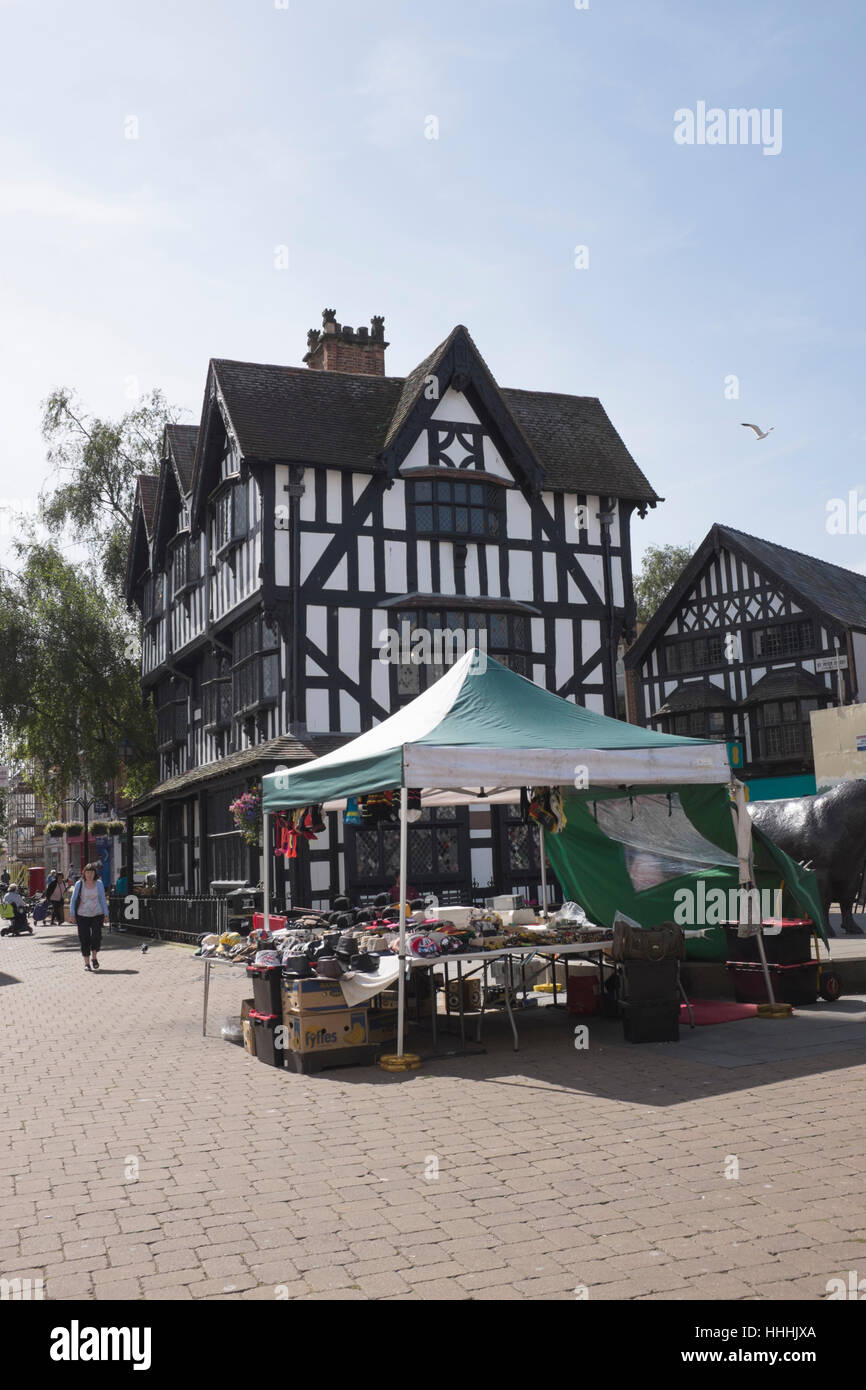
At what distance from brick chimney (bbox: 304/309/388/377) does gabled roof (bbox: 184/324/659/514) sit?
1.90 metres

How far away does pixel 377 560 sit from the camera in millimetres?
24156

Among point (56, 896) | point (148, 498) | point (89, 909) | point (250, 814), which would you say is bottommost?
point (56, 896)

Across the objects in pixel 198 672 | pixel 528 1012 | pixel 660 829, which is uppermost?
pixel 198 672

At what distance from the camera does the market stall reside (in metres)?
9.62

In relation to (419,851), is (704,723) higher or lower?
higher

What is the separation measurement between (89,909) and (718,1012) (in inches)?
428

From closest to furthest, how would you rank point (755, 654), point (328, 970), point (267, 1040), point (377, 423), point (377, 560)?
1. point (328, 970)
2. point (267, 1040)
3. point (377, 560)
4. point (377, 423)
5. point (755, 654)

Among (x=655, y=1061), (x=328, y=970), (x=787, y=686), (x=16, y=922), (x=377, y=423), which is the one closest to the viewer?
(x=655, y=1061)

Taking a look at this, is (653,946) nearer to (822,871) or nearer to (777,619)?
(822,871)

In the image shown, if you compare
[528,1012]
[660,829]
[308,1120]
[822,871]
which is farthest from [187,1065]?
[822,871]

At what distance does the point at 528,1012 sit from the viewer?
12.0m

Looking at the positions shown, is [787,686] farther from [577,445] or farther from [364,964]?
[364,964]

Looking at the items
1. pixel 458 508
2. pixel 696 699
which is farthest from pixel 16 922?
pixel 696 699
